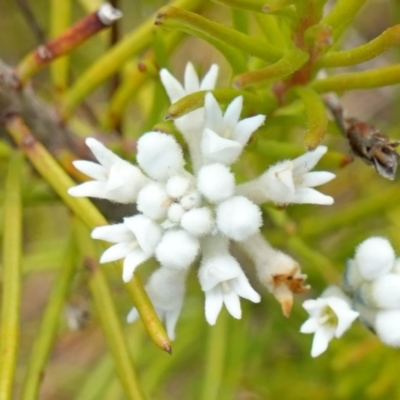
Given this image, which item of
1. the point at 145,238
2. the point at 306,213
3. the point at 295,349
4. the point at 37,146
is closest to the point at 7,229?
the point at 37,146

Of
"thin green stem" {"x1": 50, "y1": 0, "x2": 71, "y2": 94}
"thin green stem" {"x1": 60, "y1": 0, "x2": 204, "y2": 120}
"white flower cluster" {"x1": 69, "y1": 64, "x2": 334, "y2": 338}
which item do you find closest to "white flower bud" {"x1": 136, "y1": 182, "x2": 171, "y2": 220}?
"white flower cluster" {"x1": 69, "y1": 64, "x2": 334, "y2": 338}

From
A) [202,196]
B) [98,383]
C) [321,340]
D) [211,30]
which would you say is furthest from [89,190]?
[98,383]

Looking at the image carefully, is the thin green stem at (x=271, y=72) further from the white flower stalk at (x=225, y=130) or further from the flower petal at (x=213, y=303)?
the flower petal at (x=213, y=303)

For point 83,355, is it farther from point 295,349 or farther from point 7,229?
point 7,229

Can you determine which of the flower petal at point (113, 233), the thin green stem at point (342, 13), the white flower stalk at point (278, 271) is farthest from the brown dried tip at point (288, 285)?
the thin green stem at point (342, 13)

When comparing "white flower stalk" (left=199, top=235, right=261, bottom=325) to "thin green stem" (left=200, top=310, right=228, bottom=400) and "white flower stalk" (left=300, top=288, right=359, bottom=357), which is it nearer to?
"white flower stalk" (left=300, top=288, right=359, bottom=357)
